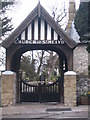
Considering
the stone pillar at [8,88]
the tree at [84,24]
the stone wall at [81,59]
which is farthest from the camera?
the stone wall at [81,59]

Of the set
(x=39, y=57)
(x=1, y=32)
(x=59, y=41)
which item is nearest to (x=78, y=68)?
(x=1, y=32)

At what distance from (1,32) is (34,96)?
6.49m

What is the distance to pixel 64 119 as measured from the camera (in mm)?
12414

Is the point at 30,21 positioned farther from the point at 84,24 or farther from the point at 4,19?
the point at 4,19

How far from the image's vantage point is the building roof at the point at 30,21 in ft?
57.2

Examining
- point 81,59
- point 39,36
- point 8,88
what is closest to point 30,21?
point 39,36

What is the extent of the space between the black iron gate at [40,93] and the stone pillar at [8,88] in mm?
2377

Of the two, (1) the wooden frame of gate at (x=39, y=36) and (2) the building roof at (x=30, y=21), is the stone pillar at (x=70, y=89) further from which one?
(2) the building roof at (x=30, y=21)

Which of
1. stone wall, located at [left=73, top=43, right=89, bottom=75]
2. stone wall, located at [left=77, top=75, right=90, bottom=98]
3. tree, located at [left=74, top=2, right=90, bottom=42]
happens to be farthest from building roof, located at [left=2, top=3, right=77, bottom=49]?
stone wall, located at [left=73, top=43, right=89, bottom=75]

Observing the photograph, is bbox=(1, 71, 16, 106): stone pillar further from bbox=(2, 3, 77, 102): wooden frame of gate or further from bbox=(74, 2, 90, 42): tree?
bbox=(74, 2, 90, 42): tree

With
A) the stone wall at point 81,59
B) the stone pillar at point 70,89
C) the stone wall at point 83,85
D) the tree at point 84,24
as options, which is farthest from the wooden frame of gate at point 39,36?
the stone wall at point 81,59

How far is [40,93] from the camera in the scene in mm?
19844

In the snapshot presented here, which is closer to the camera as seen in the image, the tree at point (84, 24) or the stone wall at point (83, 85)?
the tree at point (84, 24)

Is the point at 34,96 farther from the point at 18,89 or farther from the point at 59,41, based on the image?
the point at 59,41
